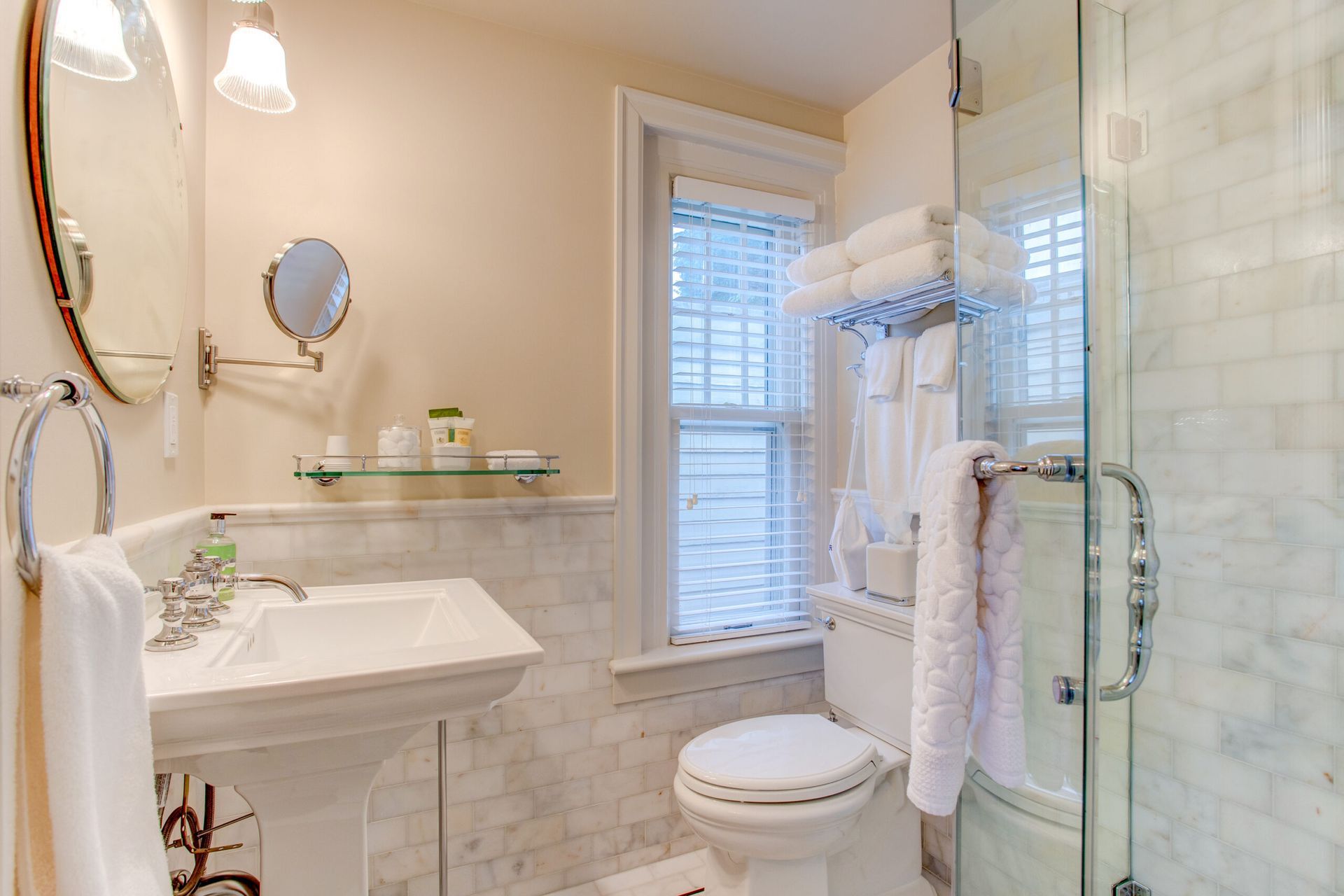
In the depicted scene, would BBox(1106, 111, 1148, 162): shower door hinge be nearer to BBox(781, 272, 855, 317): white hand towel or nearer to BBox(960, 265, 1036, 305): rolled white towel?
BBox(960, 265, 1036, 305): rolled white towel

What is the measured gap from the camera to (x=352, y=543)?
5.71 feet

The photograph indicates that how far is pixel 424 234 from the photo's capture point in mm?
1839

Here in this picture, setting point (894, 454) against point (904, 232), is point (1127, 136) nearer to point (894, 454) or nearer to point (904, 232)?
point (904, 232)

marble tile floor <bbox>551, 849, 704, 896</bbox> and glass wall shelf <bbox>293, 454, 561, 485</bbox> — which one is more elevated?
glass wall shelf <bbox>293, 454, 561, 485</bbox>

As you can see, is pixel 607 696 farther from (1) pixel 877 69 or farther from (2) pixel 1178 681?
(1) pixel 877 69

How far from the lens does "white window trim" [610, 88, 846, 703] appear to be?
2.05 m

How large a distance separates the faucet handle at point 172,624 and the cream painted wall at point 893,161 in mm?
1727

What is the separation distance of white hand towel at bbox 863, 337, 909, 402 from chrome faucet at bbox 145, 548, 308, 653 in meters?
1.56

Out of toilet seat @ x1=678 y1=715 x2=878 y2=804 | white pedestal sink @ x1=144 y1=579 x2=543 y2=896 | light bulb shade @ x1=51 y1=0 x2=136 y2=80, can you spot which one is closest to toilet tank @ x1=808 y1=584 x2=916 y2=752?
toilet seat @ x1=678 y1=715 x2=878 y2=804

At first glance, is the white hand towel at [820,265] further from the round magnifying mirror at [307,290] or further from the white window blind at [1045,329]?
the round magnifying mirror at [307,290]

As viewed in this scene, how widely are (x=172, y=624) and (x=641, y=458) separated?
129 cm

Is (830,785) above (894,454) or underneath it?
underneath

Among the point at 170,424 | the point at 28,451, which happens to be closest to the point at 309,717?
the point at 28,451

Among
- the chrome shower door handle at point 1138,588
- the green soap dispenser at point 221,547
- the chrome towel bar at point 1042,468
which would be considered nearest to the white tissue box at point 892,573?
the chrome shower door handle at point 1138,588
